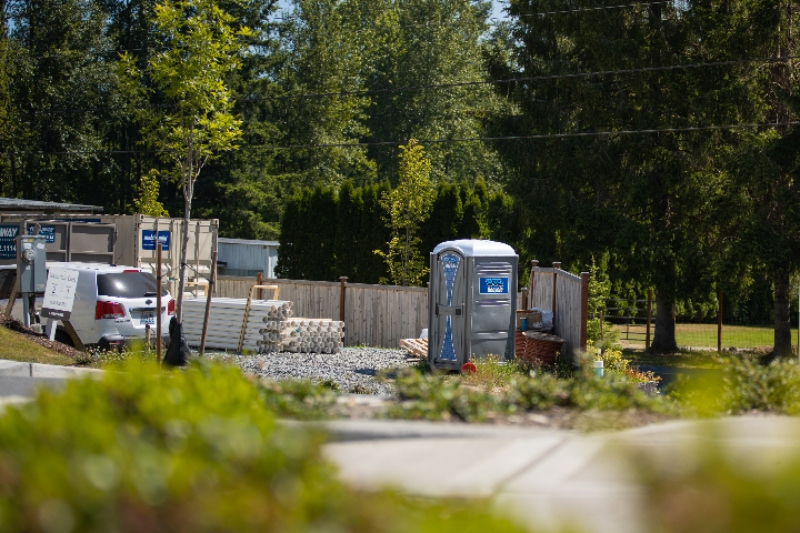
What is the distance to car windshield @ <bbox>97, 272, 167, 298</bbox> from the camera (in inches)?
625

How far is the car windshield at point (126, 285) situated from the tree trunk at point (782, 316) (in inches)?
646

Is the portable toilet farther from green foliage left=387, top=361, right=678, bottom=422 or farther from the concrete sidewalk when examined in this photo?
the concrete sidewalk

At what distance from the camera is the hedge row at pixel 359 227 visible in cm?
2905

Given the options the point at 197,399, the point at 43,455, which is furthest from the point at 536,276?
the point at 43,455

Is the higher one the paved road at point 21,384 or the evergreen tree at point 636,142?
the evergreen tree at point 636,142

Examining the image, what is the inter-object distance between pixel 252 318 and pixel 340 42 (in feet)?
103

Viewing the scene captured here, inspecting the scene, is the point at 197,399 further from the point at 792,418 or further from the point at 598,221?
the point at 598,221

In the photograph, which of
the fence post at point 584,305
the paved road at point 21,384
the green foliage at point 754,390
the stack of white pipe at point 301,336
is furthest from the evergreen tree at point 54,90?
the green foliage at point 754,390

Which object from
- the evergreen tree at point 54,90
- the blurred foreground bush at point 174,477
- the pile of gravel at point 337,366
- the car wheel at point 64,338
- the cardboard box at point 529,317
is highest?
the evergreen tree at point 54,90

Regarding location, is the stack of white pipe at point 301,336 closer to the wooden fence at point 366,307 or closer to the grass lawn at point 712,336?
the wooden fence at point 366,307

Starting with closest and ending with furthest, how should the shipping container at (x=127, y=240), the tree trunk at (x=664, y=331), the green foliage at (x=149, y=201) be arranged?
the shipping container at (x=127, y=240) → the tree trunk at (x=664, y=331) → the green foliage at (x=149, y=201)

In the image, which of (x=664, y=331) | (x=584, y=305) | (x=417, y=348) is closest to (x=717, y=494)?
(x=584, y=305)

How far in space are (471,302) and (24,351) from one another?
7.52 metres

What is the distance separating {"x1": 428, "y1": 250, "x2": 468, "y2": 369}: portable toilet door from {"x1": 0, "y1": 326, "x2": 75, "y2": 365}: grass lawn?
6.57m
